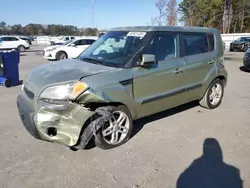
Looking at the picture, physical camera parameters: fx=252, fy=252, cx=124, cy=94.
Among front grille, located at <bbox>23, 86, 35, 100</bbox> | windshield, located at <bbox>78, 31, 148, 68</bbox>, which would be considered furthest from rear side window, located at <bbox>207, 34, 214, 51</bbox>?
front grille, located at <bbox>23, 86, 35, 100</bbox>

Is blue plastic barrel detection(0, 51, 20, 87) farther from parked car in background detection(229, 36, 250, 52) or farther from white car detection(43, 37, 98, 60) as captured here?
parked car in background detection(229, 36, 250, 52)

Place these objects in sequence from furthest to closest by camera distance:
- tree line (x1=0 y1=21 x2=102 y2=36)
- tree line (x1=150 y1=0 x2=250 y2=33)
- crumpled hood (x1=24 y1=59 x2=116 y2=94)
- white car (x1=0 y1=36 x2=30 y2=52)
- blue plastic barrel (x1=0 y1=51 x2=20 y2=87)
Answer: tree line (x1=0 y1=21 x2=102 y2=36)
tree line (x1=150 y1=0 x2=250 y2=33)
white car (x1=0 y1=36 x2=30 y2=52)
blue plastic barrel (x1=0 y1=51 x2=20 y2=87)
crumpled hood (x1=24 y1=59 x2=116 y2=94)

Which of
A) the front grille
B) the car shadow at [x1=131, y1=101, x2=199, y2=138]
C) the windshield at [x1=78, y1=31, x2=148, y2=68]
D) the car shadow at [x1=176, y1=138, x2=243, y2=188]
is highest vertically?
the windshield at [x1=78, y1=31, x2=148, y2=68]

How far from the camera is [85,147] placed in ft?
12.5

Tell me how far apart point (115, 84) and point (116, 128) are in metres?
0.69

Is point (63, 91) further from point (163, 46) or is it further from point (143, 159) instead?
point (163, 46)

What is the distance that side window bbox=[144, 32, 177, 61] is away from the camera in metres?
4.26

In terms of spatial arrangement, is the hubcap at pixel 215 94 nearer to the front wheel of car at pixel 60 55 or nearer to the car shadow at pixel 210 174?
the car shadow at pixel 210 174

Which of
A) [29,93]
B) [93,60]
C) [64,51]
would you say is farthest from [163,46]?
[64,51]

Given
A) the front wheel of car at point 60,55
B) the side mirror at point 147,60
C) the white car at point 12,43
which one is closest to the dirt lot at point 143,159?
the side mirror at point 147,60

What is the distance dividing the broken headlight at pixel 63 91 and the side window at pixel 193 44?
226 cm

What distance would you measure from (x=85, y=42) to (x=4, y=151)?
14.2m

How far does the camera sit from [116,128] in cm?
385

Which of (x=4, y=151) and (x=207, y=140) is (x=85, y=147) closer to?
(x=4, y=151)
